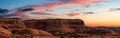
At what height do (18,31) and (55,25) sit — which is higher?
(18,31)

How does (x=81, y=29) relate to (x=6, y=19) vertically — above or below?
below

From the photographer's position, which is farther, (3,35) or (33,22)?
(33,22)

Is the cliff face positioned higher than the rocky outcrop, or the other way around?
the rocky outcrop

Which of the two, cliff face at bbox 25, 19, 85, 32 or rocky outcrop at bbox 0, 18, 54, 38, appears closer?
rocky outcrop at bbox 0, 18, 54, 38

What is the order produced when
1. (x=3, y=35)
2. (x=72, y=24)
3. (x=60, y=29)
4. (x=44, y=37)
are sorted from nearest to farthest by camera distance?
(x=3, y=35) < (x=44, y=37) < (x=60, y=29) < (x=72, y=24)

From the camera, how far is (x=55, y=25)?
109m

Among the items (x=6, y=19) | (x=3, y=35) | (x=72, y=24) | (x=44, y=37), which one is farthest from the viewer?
(x=72, y=24)

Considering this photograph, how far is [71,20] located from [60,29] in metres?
11.4

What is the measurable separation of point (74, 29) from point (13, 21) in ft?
103

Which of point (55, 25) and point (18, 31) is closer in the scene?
point (18, 31)

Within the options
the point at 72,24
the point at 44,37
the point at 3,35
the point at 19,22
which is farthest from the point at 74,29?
the point at 3,35

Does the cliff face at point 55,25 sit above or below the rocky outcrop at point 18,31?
below

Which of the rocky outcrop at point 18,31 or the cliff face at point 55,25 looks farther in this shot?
the cliff face at point 55,25

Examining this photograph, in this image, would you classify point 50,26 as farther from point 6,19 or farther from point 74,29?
point 6,19
